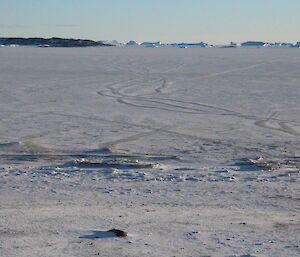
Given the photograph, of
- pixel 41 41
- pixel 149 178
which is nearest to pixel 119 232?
pixel 149 178

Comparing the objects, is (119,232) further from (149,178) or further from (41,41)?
(41,41)

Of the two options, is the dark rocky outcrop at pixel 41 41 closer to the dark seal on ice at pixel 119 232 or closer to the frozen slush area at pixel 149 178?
the frozen slush area at pixel 149 178

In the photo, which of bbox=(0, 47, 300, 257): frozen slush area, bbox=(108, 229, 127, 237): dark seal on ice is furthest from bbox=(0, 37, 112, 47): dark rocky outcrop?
bbox=(108, 229, 127, 237): dark seal on ice

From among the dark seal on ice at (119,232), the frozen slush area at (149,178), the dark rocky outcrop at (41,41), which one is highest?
the dark rocky outcrop at (41,41)

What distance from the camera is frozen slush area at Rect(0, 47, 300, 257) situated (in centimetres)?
430

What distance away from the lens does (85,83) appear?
1850 cm

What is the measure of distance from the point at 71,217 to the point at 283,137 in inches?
197

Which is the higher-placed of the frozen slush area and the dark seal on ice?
the dark seal on ice

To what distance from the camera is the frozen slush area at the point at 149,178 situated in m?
4.30

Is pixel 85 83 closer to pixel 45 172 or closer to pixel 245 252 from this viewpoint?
pixel 45 172

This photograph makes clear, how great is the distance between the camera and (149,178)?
20.3 ft

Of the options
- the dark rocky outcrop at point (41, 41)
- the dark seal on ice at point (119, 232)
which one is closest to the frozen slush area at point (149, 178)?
the dark seal on ice at point (119, 232)

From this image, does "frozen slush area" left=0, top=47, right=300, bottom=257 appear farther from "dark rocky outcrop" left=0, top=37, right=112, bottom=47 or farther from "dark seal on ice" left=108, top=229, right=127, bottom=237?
"dark rocky outcrop" left=0, top=37, right=112, bottom=47

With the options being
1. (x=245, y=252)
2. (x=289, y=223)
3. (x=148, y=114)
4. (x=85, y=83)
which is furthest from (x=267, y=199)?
(x=85, y=83)
